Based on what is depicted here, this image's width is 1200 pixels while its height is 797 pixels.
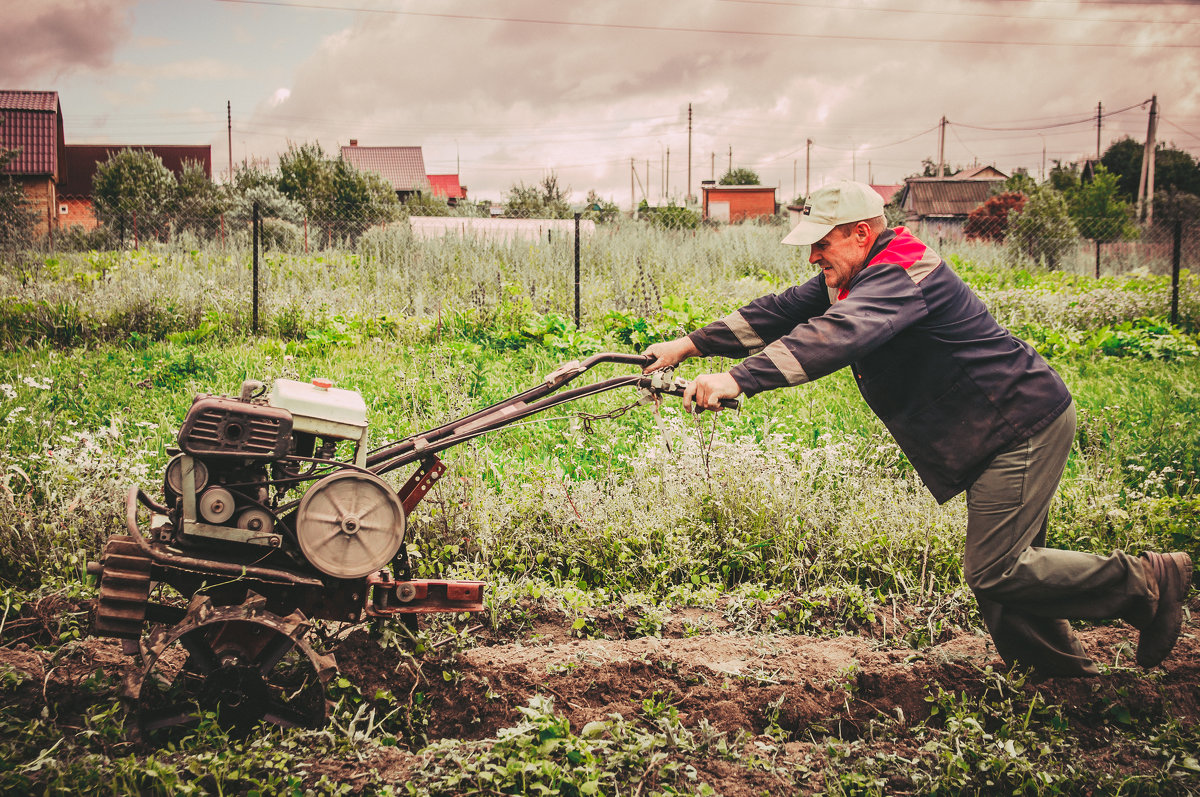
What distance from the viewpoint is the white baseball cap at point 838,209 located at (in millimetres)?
3154

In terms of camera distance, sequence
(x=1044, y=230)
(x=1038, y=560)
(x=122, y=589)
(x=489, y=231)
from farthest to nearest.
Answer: (x=1044, y=230), (x=489, y=231), (x=1038, y=560), (x=122, y=589)

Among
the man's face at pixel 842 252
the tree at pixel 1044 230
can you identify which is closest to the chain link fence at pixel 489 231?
the tree at pixel 1044 230

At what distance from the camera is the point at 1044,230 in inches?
926

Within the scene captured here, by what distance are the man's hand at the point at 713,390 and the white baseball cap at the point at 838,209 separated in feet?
2.18

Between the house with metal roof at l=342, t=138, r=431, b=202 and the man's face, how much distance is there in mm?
52722

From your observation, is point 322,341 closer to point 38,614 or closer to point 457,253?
point 457,253

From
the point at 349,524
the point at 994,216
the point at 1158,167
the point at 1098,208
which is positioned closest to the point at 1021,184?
the point at 994,216

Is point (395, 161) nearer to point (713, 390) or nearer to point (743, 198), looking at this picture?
point (743, 198)

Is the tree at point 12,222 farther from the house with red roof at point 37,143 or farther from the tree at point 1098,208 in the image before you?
the tree at point 1098,208

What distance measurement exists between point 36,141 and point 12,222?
15.0 metres

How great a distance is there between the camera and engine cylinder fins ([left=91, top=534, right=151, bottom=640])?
2812 mm

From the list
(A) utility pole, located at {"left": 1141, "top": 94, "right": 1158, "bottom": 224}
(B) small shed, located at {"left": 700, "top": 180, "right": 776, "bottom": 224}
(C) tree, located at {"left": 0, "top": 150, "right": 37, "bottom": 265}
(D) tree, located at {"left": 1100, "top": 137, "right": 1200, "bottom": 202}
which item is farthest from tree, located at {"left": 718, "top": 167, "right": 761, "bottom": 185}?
(C) tree, located at {"left": 0, "top": 150, "right": 37, "bottom": 265}

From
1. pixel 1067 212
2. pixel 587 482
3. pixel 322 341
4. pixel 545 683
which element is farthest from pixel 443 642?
pixel 1067 212

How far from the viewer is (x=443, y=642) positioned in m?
3.54
